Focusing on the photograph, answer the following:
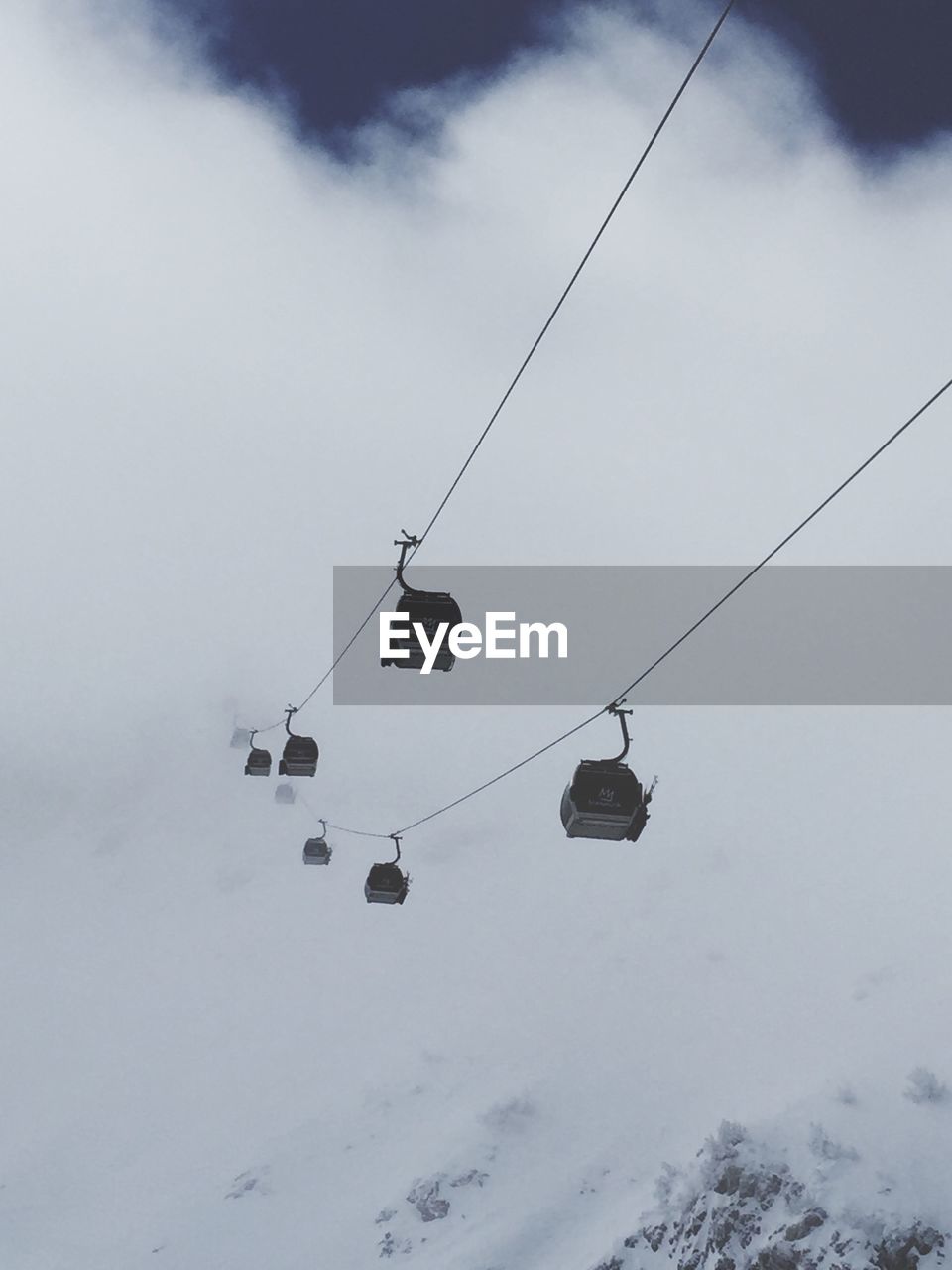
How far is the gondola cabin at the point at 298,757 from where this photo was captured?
26.9m

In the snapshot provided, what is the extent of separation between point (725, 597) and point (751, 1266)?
713 ft

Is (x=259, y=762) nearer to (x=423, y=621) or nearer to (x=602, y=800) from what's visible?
(x=423, y=621)

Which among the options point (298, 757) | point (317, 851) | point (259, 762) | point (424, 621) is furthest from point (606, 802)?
point (259, 762)

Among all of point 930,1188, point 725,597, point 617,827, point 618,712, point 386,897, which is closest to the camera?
point 725,597

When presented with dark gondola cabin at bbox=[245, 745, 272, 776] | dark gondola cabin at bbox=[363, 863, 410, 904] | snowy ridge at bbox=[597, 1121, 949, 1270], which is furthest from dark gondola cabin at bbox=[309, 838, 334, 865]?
snowy ridge at bbox=[597, 1121, 949, 1270]

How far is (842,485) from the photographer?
7.20m

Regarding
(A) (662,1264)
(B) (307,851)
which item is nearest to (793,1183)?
(A) (662,1264)

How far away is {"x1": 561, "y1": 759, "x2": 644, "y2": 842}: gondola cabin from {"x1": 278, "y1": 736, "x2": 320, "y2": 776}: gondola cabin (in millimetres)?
12918

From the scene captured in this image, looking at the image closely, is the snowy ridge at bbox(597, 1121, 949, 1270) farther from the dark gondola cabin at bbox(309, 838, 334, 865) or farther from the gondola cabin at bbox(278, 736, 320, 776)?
the gondola cabin at bbox(278, 736, 320, 776)

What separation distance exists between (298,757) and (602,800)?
1378 cm

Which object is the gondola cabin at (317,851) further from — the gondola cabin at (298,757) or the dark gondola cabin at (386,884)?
the dark gondola cabin at (386,884)

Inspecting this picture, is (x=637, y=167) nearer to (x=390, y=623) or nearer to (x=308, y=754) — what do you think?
(x=390, y=623)

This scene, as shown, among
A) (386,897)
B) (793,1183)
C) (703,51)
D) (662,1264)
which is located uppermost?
(703,51)

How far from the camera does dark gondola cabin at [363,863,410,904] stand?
24.3m
